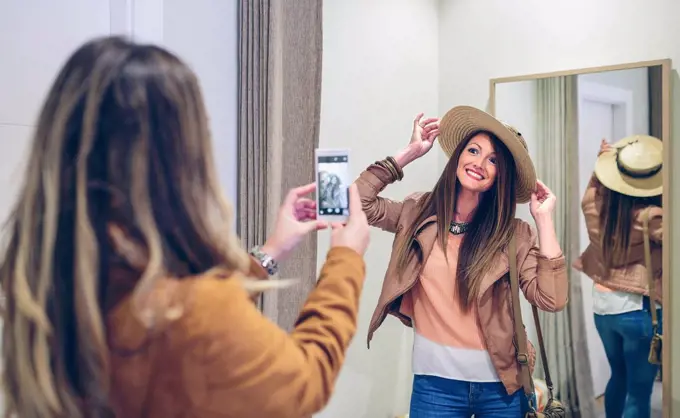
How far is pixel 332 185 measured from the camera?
1.24 metres

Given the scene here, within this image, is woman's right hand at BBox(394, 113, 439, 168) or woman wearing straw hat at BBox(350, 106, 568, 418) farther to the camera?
woman's right hand at BBox(394, 113, 439, 168)

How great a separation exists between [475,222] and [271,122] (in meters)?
0.62

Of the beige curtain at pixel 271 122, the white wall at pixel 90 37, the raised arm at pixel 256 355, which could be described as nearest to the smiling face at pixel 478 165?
the beige curtain at pixel 271 122

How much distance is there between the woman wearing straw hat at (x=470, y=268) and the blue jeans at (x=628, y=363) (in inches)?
28.7

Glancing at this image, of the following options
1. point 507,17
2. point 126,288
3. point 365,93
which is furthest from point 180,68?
point 507,17

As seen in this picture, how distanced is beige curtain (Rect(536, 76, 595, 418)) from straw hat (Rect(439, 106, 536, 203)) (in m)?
0.72

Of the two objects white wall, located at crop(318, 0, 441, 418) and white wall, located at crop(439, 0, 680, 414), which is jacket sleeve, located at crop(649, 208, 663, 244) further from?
white wall, located at crop(318, 0, 441, 418)

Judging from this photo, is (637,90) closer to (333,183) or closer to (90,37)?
(333,183)

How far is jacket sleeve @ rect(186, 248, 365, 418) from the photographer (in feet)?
2.35

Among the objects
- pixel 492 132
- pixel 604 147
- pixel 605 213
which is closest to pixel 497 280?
pixel 492 132

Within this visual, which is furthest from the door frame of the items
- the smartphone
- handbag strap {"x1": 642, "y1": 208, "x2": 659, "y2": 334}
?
the smartphone

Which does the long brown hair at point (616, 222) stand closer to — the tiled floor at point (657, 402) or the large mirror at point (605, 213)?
the large mirror at point (605, 213)

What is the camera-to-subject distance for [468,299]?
164 centimetres

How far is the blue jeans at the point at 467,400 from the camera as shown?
1.67m
